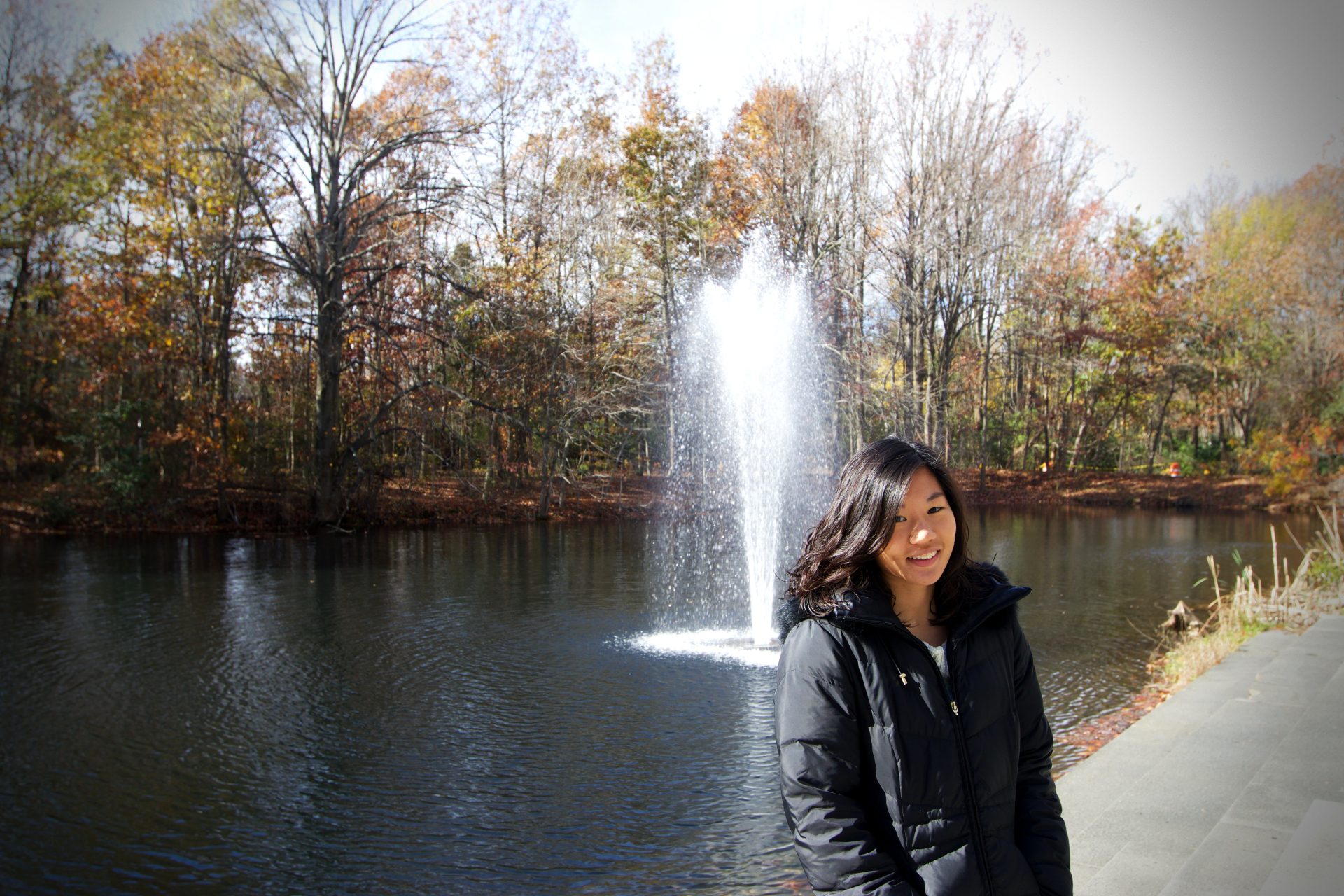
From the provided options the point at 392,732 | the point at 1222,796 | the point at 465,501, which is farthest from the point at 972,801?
the point at 465,501

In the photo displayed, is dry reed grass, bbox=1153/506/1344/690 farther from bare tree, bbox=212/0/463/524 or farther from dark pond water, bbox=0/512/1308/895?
bare tree, bbox=212/0/463/524

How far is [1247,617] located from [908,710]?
335 inches

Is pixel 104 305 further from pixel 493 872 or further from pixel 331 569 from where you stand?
pixel 493 872

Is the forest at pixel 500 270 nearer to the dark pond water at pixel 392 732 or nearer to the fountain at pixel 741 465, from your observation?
the fountain at pixel 741 465

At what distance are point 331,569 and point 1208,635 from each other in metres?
10.7

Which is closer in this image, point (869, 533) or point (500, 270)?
point (869, 533)

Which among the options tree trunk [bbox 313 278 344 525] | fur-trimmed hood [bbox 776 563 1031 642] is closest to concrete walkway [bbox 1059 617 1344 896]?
fur-trimmed hood [bbox 776 563 1031 642]

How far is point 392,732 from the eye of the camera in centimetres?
627

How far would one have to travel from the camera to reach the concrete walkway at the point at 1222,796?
10.8 ft

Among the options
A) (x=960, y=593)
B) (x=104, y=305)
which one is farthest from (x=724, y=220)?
(x=960, y=593)

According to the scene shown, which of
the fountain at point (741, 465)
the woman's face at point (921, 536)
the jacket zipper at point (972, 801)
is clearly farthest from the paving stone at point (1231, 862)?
the fountain at point (741, 465)

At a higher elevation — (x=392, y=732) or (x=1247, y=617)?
(x=1247, y=617)

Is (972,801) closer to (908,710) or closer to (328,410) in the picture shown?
(908,710)

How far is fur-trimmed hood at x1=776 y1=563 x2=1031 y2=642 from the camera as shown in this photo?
6.01 feet
